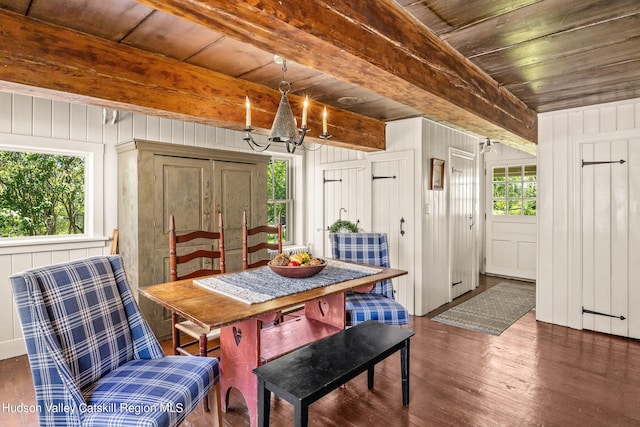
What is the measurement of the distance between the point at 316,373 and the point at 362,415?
0.70 m

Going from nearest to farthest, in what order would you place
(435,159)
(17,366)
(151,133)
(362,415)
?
(362,415) < (17,366) < (151,133) < (435,159)

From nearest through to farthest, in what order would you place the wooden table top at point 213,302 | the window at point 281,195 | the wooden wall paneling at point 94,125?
1. the wooden table top at point 213,302
2. the wooden wall paneling at point 94,125
3. the window at point 281,195

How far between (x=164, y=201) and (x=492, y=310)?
3.84 m

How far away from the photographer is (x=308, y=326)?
2633 mm

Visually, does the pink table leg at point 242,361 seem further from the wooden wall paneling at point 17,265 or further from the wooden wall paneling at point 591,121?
the wooden wall paneling at point 591,121

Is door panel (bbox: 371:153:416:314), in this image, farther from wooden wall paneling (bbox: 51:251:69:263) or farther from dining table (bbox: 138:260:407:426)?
wooden wall paneling (bbox: 51:251:69:263)

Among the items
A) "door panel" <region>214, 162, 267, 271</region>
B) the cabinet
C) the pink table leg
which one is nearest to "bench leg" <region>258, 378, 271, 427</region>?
the pink table leg

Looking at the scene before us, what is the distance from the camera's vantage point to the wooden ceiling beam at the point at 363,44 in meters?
1.31

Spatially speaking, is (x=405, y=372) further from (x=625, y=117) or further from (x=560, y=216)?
(x=625, y=117)

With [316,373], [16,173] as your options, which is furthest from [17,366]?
[316,373]

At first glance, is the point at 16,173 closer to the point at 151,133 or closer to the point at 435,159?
the point at 151,133

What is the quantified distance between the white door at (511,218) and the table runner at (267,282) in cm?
431

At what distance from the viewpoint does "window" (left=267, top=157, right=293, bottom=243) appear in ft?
16.7

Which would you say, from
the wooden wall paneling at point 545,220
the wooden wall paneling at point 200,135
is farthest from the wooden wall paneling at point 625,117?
the wooden wall paneling at point 200,135
